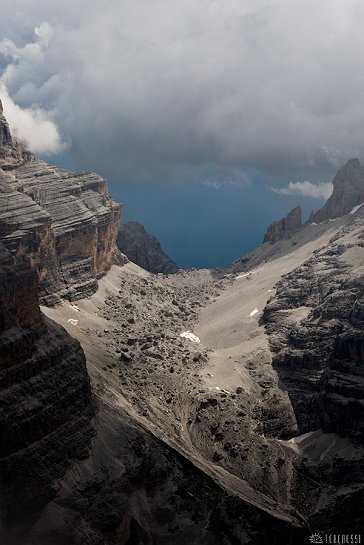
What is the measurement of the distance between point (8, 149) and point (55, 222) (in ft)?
75.4

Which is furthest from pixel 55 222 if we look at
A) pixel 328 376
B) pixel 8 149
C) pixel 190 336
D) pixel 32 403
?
pixel 32 403

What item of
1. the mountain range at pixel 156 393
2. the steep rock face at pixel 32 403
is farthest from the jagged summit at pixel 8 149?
the steep rock face at pixel 32 403

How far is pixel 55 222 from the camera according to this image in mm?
164375

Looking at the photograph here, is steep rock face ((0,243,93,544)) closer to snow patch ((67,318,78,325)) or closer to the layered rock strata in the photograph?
snow patch ((67,318,78,325))

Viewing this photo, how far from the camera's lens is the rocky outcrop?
143m

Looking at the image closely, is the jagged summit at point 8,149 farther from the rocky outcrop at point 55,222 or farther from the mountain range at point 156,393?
the mountain range at point 156,393

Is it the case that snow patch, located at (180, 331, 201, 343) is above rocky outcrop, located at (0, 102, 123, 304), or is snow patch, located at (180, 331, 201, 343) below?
below

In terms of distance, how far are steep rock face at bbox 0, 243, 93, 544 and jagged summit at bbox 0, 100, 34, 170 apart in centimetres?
8192

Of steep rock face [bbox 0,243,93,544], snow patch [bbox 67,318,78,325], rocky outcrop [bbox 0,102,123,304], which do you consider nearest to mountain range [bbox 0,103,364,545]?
steep rock face [bbox 0,243,93,544]

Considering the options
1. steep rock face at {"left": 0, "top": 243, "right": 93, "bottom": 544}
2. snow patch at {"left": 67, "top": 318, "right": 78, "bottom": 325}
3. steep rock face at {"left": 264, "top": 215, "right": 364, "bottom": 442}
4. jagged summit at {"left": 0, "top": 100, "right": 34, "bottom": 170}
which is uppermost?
jagged summit at {"left": 0, "top": 100, "right": 34, "bottom": 170}

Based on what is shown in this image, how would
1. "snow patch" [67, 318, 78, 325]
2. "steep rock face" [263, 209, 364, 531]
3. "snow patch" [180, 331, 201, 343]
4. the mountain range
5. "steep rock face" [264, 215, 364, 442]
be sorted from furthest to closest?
"snow patch" [180, 331, 201, 343], "snow patch" [67, 318, 78, 325], "steep rock face" [264, 215, 364, 442], "steep rock face" [263, 209, 364, 531], the mountain range

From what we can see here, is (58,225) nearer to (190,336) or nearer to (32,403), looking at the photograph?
(190,336)

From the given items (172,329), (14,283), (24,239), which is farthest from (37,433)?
(172,329)

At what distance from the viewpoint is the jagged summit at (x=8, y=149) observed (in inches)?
6565
